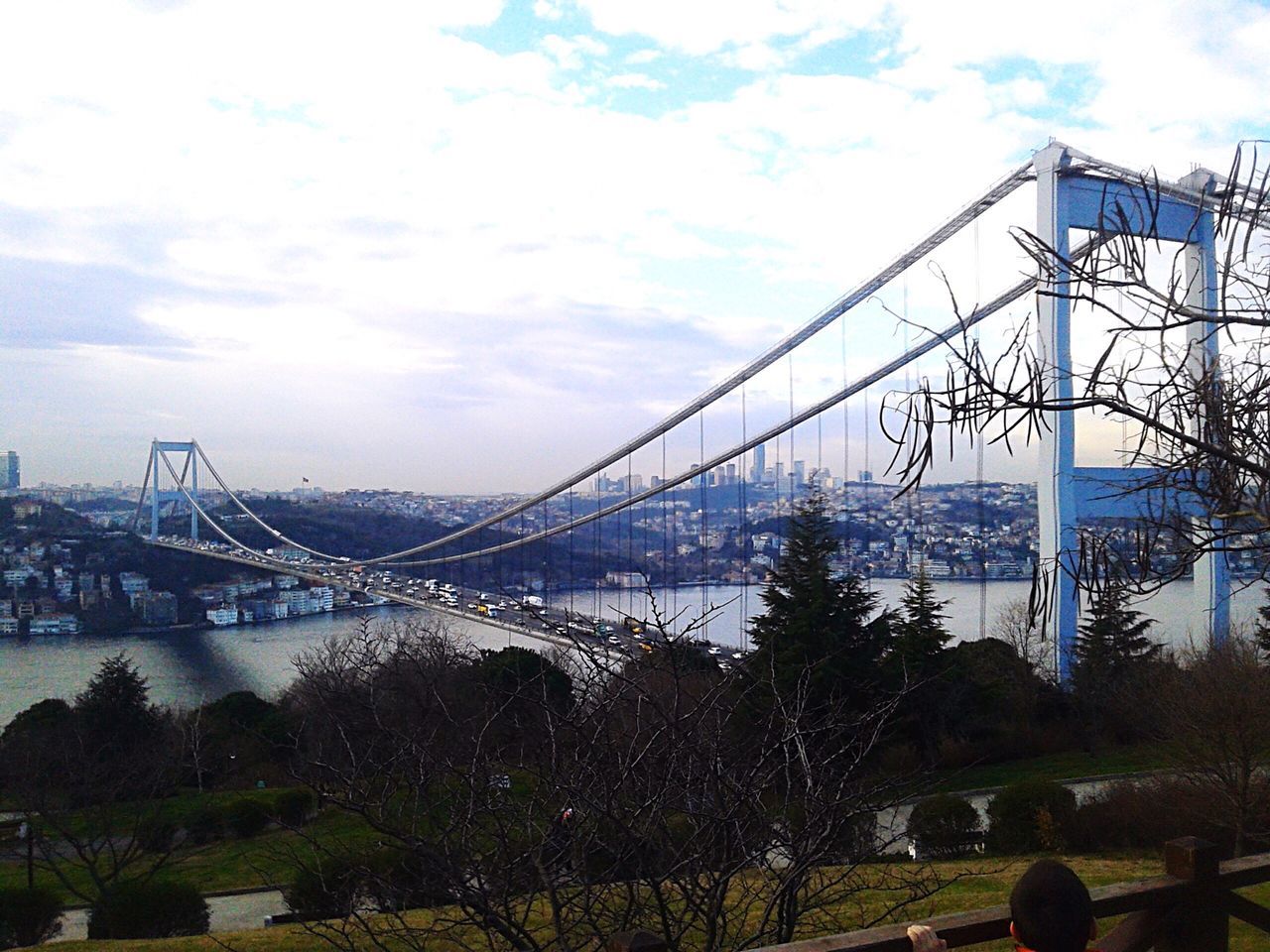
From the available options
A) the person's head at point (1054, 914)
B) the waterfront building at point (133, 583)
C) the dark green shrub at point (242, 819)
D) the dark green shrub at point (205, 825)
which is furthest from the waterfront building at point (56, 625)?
the person's head at point (1054, 914)

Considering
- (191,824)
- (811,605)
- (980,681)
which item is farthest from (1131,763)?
(191,824)

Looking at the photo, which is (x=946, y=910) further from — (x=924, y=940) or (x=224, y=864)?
(x=224, y=864)

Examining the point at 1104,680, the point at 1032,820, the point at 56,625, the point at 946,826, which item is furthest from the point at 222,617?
the point at 1032,820

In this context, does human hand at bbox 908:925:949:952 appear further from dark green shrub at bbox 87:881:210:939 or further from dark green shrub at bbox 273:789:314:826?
dark green shrub at bbox 273:789:314:826

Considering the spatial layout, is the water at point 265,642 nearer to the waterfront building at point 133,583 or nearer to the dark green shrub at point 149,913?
the waterfront building at point 133,583

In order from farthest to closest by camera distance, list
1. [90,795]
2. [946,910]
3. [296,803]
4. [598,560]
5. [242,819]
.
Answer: [598,560] → [296,803] → [90,795] → [242,819] → [946,910]

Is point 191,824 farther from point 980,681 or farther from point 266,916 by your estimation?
point 980,681

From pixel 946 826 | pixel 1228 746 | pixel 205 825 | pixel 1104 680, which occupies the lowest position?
pixel 205 825
